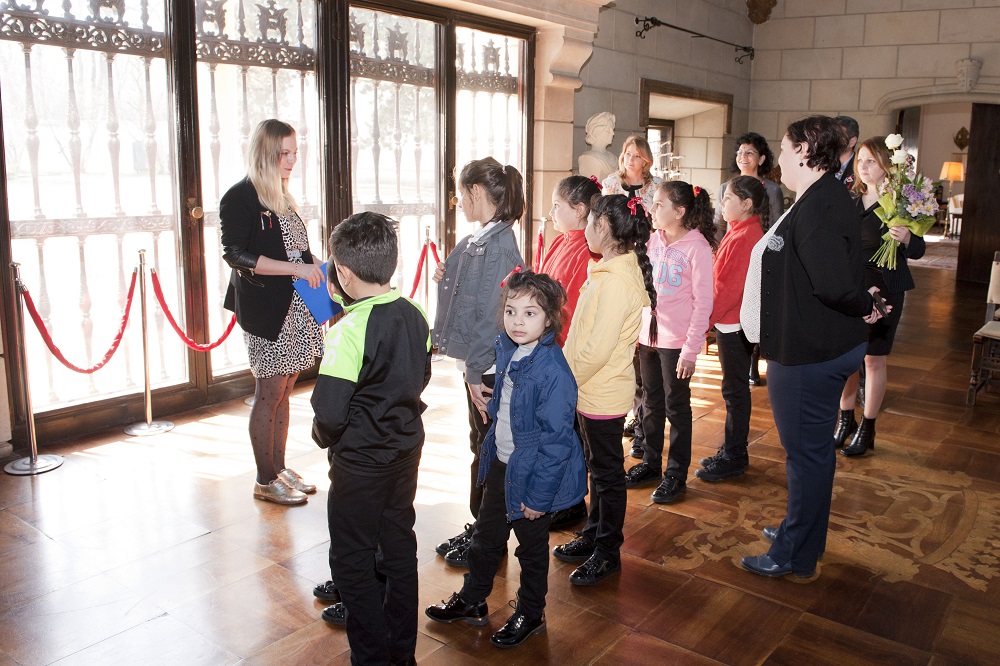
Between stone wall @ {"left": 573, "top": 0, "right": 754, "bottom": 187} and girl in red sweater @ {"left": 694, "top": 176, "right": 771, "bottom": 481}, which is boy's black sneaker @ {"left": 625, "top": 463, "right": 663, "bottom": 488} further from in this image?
stone wall @ {"left": 573, "top": 0, "right": 754, "bottom": 187}

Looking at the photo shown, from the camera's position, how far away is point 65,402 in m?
4.50

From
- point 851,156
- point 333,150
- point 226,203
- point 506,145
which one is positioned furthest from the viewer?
point 506,145

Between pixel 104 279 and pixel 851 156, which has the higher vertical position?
pixel 851 156

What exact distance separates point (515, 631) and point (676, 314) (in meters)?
1.58

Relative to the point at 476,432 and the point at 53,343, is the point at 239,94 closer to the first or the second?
the point at 53,343

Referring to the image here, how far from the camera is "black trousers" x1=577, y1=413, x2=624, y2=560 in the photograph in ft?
9.48

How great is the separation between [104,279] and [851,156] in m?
3.94

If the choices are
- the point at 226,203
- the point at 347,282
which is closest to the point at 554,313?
the point at 347,282

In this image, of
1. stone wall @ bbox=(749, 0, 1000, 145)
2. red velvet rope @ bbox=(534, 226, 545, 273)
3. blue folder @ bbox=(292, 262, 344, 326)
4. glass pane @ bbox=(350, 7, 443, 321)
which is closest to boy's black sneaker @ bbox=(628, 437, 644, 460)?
blue folder @ bbox=(292, 262, 344, 326)

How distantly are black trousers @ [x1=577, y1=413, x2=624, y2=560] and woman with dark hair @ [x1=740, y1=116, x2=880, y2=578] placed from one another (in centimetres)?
59

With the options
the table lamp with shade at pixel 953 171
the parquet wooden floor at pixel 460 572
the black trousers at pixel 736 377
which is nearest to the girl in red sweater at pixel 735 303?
the black trousers at pixel 736 377

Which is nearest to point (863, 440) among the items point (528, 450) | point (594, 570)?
point (594, 570)

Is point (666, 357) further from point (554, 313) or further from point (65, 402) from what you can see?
point (65, 402)

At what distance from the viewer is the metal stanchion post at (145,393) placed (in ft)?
14.7
